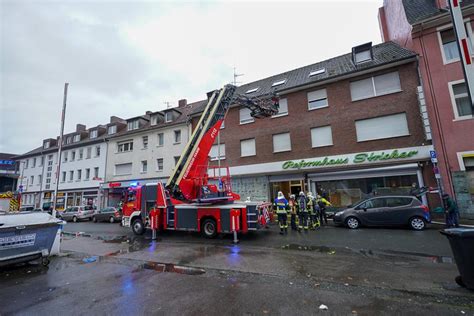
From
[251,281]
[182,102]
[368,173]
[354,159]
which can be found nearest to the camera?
[251,281]

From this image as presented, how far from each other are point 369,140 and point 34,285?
1645 centimetres

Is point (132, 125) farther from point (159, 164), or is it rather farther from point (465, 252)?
point (465, 252)

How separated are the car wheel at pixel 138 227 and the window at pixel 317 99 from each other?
13.4 meters

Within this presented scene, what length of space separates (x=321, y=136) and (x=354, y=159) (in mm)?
2678

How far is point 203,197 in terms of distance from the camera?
33.6 ft

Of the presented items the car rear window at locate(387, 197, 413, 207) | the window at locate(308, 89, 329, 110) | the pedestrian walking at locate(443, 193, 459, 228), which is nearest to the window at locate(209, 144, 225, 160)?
the window at locate(308, 89, 329, 110)

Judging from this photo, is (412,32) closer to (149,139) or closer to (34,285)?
(34,285)

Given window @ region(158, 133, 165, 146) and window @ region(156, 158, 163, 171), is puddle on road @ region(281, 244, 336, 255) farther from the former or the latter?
window @ region(158, 133, 165, 146)

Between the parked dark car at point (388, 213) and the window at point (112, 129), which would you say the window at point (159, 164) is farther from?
the parked dark car at point (388, 213)

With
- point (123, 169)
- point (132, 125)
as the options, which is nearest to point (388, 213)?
point (123, 169)

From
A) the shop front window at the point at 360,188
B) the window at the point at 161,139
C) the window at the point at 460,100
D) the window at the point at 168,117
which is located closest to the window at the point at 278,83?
the shop front window at the point at 360,188

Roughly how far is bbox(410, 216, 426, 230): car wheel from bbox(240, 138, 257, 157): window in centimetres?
1098

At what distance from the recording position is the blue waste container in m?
4.19

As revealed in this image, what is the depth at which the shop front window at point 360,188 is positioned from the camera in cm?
1362
